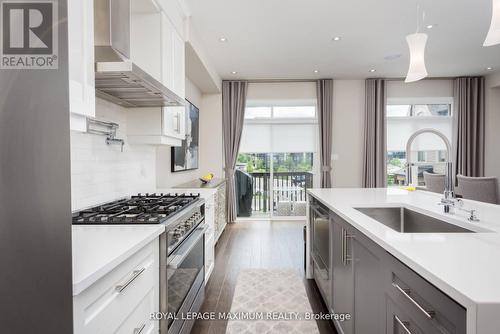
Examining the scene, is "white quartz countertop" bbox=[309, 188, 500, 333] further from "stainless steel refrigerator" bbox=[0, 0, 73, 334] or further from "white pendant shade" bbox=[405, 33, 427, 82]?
"white pendant shade" bbox=[405, 33, 427, 82]

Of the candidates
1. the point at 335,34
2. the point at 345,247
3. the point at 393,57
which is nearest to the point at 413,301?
the point at 345,247

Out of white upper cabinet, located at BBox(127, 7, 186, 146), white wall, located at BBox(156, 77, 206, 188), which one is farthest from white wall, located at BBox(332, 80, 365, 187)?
white upper cabinet, located at BBox(127, 7, 186, 146)

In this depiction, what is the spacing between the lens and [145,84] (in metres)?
1.66

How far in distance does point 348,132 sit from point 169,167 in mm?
3654

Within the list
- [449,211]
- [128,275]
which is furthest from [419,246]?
[128,275]

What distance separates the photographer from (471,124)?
5352mm

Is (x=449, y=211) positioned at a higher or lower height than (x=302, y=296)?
higher

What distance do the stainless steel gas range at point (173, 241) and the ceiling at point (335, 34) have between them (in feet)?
7.05

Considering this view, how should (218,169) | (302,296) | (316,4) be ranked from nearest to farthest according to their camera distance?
(302,296) < (316,4) < (218,169)

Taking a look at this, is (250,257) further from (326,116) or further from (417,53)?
(326,116)

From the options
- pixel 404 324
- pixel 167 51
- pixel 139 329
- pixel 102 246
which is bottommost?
pixel 139 329

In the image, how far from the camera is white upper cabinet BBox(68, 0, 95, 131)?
1.05m

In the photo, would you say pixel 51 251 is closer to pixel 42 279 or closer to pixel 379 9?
pixel 42 279

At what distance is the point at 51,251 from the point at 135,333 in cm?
72
